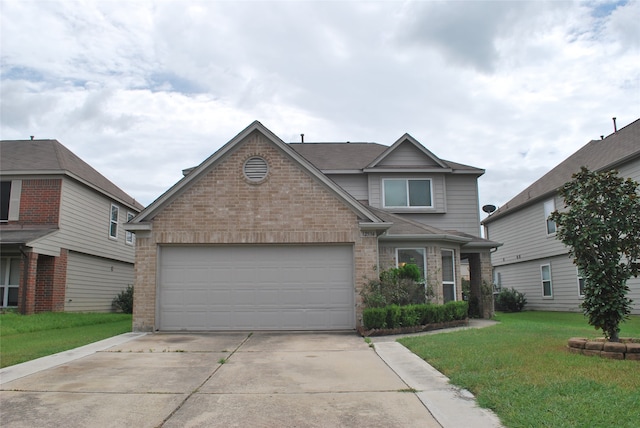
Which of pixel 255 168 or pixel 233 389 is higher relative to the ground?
pixel 255 168

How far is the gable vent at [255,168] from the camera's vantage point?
14.4 meters

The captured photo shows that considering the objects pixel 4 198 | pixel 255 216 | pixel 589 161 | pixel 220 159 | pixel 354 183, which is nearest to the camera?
pixel 255 216

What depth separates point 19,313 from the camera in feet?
57.6

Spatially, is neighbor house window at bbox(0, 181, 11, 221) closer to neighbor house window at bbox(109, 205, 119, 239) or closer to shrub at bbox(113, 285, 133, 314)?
neighbor house window at bbox(109, 205, 119, 239)

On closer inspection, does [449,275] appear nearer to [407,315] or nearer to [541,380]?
[407,315]

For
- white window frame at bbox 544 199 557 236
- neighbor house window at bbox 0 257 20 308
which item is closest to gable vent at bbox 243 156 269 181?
neighbor house window at bbox 0 257 20 308

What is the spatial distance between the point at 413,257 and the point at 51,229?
1342 cm

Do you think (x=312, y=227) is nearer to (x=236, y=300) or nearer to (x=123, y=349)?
(x=236, y=300)

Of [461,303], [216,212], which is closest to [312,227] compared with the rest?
[216,212]

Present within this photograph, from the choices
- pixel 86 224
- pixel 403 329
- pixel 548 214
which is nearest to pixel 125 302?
pixel 86 224

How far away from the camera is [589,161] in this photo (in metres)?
21.7

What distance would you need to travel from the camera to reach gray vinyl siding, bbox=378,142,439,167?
66.2 ft

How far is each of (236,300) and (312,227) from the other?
291 cm

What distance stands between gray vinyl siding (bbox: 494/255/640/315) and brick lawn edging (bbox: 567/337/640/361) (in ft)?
37.4
